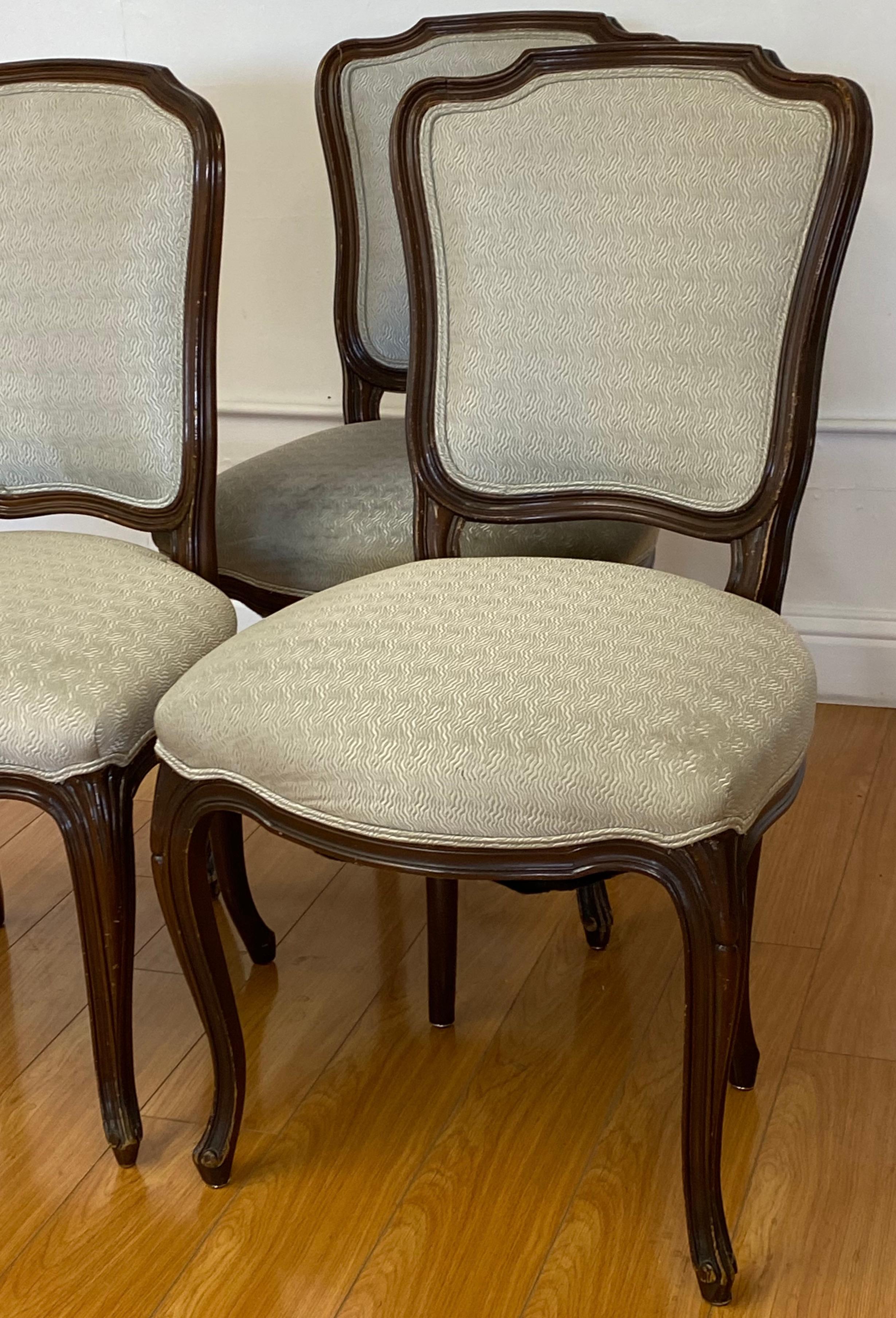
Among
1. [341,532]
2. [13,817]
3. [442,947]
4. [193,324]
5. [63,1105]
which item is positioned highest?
[193,324]

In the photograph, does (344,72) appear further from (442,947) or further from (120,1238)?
(120,1238)

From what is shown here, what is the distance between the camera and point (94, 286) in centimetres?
160

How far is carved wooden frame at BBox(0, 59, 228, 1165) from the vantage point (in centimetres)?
133

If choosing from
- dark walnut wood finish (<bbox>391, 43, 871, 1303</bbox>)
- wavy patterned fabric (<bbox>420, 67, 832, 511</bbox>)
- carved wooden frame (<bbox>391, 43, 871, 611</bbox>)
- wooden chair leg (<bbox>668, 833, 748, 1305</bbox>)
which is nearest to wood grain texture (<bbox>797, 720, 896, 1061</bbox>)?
dark walnut wood finish (<bbox>391, 43, 871, 1303</bbox>)

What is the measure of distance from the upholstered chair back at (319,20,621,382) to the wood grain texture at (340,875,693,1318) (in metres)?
0.96

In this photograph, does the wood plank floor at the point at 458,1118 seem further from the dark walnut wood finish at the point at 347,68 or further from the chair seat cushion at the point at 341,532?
the dark walnut wood finish at the point at 347,68

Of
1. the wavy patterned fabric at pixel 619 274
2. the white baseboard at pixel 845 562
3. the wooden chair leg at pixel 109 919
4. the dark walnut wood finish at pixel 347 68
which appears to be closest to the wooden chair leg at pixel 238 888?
the wooden chair leg at pixel 109 919

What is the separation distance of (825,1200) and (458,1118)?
0.37 meters

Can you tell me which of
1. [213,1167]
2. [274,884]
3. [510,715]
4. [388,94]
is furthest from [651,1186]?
[388,94]

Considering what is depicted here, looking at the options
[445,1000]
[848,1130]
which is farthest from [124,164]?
[848,1130]

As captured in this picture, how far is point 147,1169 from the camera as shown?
1.42 metres

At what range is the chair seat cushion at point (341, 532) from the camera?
1729 mm

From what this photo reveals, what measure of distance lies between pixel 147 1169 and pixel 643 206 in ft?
3.54

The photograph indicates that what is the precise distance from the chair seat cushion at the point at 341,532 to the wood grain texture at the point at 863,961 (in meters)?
0.53
